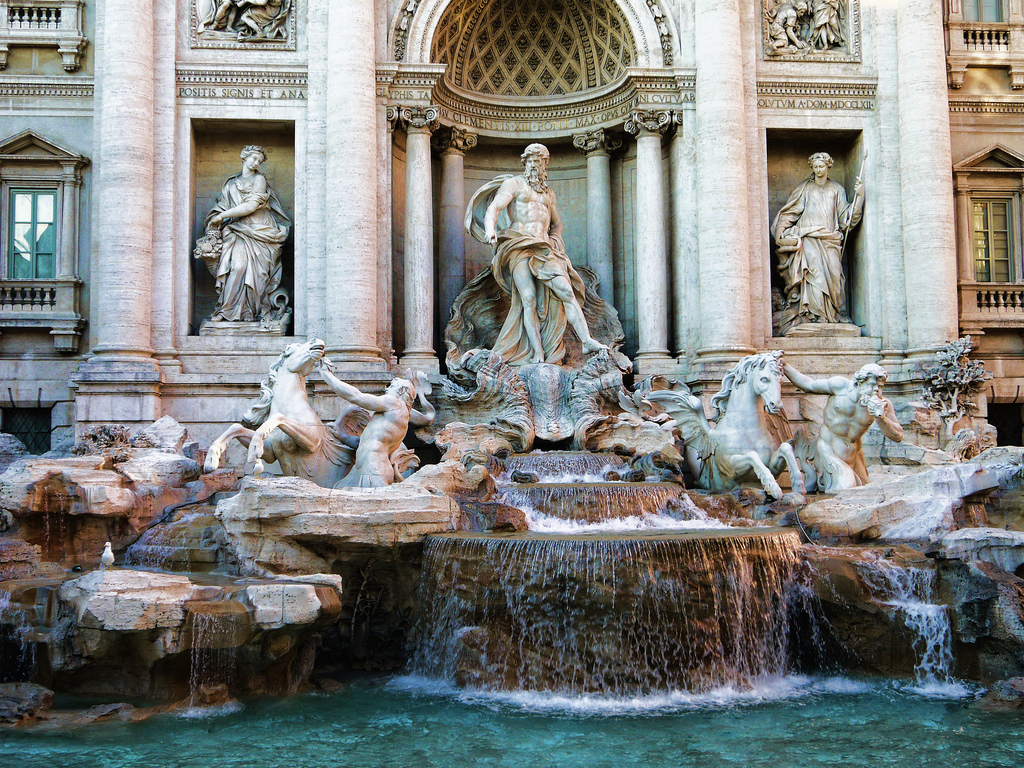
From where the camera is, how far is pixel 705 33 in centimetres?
1616

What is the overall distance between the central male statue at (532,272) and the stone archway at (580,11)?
2433 mm

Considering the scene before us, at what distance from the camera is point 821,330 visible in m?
16.5

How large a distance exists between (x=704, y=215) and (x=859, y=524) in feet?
21.1

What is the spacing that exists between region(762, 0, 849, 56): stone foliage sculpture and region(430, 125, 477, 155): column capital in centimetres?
505

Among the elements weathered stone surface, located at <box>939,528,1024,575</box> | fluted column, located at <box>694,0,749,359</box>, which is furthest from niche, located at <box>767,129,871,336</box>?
weathered stone surface, located at <box>939,528,1024,575</box>

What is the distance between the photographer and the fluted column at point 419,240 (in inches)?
Result: 628

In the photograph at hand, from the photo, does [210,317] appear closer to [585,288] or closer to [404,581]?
[585,288]

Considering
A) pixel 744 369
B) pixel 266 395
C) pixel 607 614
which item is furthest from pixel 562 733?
pixel 266 395

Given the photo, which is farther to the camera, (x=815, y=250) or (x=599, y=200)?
Answer: (x=599, y=200)

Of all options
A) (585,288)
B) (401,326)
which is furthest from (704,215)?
(401,326)

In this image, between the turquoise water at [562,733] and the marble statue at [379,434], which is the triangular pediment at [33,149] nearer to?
the marble statue at [379,434]

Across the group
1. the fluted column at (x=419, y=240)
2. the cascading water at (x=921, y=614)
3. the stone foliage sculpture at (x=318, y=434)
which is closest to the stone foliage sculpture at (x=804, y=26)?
the fluted column at (x=419, y=240)

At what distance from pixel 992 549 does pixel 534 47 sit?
11591 mm

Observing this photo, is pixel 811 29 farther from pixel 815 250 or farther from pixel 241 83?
pixel 241 83
